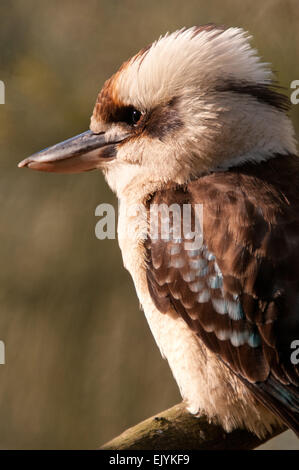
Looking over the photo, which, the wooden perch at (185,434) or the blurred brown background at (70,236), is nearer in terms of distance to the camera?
the wooden perch at (185,434)

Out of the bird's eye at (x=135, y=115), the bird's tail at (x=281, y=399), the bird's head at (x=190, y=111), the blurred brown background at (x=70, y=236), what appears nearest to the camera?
the bird's tail at (x=281, y=399)

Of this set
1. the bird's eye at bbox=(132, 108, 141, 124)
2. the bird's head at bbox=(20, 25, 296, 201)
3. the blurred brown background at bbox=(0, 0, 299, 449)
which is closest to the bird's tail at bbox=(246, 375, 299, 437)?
the bird's head at bbox=(20, 25, 296, 201)

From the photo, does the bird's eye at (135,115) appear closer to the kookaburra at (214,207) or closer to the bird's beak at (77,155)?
the kookaburra at (214,207)

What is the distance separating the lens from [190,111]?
2.09 m

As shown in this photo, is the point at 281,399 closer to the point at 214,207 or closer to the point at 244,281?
the point at 244,281

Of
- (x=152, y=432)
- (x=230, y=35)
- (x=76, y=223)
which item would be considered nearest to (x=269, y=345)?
(x=152, y=432)

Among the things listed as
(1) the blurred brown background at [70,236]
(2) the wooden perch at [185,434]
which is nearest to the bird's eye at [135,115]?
(2) the wooden perch at [185,434]

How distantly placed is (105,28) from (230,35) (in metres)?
1.51

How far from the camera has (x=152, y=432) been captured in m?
1.90

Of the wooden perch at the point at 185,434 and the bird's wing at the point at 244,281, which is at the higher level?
the bird's wing at the point at 244,281

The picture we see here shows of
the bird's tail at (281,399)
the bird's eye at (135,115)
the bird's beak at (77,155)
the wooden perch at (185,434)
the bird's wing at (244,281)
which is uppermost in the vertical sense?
the bird's eye at (135,115)

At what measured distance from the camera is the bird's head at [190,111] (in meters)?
2.07

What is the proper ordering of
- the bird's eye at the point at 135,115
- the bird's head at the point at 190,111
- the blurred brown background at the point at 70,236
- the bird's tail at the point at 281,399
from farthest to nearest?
the blurred brown background at the point at 70,236 < the bird's eye at the point at 135,115 < the bird's head at the point at 190,111 < the bird's tail at the point at 281,399
